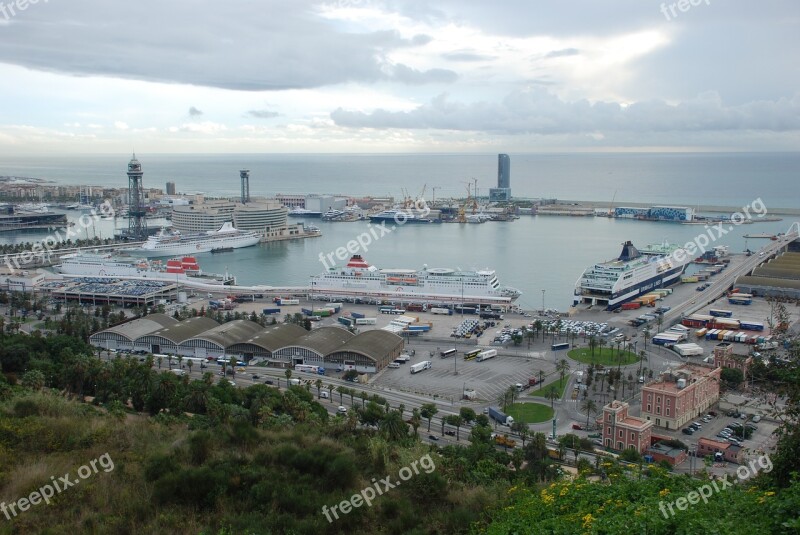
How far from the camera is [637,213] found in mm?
35656

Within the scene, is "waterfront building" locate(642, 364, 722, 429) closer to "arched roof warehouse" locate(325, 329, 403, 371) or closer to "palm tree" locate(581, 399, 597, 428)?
"palm tree" locate(581, 399, 597, 428)

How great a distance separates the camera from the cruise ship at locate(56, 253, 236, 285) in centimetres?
1986

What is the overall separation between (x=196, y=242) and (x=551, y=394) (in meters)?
20.0

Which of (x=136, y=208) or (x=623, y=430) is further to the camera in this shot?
(x=136, y=208)

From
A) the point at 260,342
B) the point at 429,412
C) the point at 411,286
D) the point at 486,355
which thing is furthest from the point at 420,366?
the point at 411,286

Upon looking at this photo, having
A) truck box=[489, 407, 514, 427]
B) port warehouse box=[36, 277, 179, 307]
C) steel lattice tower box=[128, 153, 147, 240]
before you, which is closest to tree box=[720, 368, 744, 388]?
truck box=[489, 407, 514, 427]

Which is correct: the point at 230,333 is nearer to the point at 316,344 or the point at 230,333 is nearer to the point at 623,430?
the point at 316,344

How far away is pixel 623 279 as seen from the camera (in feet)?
54.5

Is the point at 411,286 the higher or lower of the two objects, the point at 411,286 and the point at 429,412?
the higher

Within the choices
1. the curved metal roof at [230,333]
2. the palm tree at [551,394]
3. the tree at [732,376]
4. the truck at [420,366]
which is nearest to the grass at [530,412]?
the palm tree at [551,394]

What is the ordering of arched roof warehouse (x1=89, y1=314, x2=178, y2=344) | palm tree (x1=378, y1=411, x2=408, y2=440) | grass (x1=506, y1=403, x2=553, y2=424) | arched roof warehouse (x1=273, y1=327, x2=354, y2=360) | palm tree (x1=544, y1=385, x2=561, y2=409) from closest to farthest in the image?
palm tree (x1=378, y1=411, x2=408, y2=440), grass (x1=506, y1=403, x2=553, y2=424), palm tree (x1=544, y1=385, x2=561, y2=409), arched roof warehouse (x1=273, y1=327, x2=354, y2=360), arched roof warehouse (x1=89, y1=314, x2=178, y2=344)

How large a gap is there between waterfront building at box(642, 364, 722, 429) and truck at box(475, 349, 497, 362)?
3268 millimetres

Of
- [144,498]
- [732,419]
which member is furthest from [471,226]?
[144,498]

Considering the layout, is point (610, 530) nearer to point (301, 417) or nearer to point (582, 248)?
point (301, 417)
